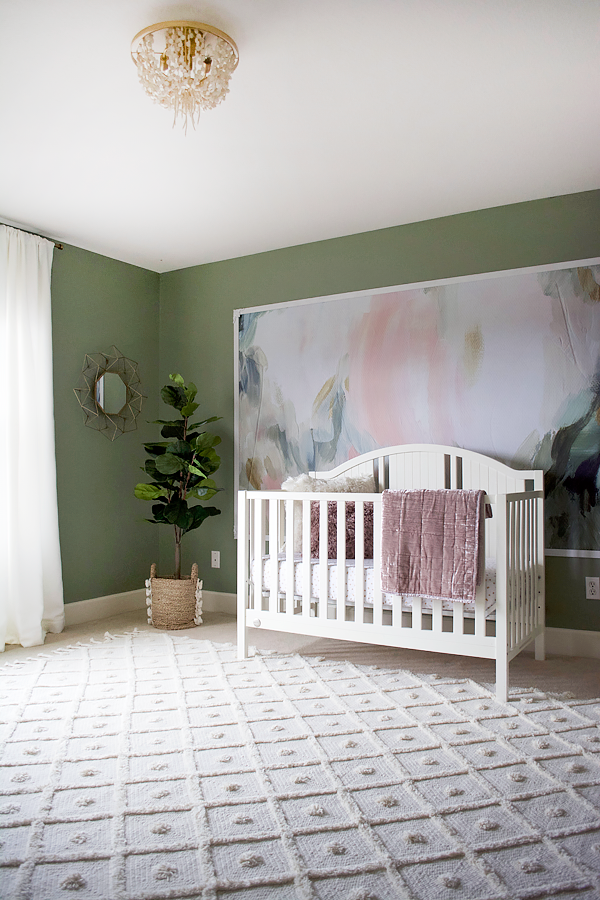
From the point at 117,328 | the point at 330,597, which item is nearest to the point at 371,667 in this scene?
the point at 330,597

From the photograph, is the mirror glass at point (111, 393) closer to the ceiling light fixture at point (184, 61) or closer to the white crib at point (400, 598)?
the white crib at point (400, 598)

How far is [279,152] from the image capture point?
9.20 feet

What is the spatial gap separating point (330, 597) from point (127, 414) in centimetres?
203

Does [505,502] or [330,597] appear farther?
[330,597]

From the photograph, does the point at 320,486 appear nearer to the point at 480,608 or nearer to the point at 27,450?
the point at 480,608

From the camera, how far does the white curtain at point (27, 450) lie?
3.41 meters

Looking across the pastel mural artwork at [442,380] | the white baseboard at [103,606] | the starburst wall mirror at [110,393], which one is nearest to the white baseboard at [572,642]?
the pastel mural artwork at [442,380]

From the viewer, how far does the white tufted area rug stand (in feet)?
4.68

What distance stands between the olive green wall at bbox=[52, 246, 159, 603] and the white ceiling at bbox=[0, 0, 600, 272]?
1.25 ft

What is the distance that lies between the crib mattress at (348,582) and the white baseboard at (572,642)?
25.1 inches

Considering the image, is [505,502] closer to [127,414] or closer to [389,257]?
[389,257]

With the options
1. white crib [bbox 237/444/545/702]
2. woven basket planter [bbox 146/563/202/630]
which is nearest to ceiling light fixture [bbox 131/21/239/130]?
white crib [bbox 237/444/545/702]

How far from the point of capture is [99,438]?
4129 mm

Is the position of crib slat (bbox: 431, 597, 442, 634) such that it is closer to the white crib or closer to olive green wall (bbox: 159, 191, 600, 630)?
the white crib
